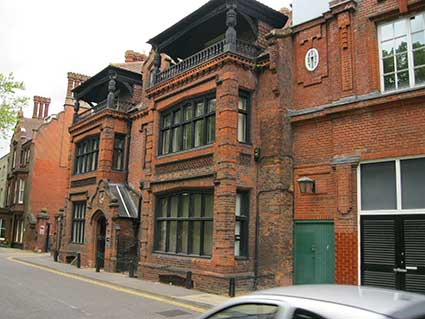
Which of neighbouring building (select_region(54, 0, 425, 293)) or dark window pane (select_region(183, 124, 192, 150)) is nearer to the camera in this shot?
neighbouring building (select_region(54, 0, 425, 293))

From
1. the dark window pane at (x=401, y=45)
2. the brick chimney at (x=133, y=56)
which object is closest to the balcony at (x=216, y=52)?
the dark window pane at (x=401, y=45)

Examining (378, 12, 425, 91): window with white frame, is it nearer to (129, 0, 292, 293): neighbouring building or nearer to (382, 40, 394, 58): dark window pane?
(382, 40, 394, 58): dark window pane

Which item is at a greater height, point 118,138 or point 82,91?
point 82,91

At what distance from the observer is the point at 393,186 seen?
39.2ft

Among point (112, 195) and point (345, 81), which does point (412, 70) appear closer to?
point (345, 81)

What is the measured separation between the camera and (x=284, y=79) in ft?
49.6

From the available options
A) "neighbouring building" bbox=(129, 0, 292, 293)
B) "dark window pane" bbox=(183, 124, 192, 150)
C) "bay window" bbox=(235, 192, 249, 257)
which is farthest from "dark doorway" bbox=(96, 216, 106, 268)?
"bay window" bbox=(235, 192, 249, 257)

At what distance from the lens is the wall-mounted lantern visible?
539 inches

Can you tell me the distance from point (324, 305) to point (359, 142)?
32.4 ft

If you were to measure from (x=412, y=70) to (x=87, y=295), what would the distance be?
448 inches

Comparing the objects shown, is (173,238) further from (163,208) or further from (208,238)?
(208,238)

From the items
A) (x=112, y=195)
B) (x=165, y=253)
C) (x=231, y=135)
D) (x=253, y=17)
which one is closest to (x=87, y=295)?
(x=165, y=253)

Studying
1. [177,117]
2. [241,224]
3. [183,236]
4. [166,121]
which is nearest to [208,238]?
[241,224]

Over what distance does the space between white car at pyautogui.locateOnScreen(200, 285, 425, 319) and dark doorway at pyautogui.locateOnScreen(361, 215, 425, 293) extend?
26.3 ft
